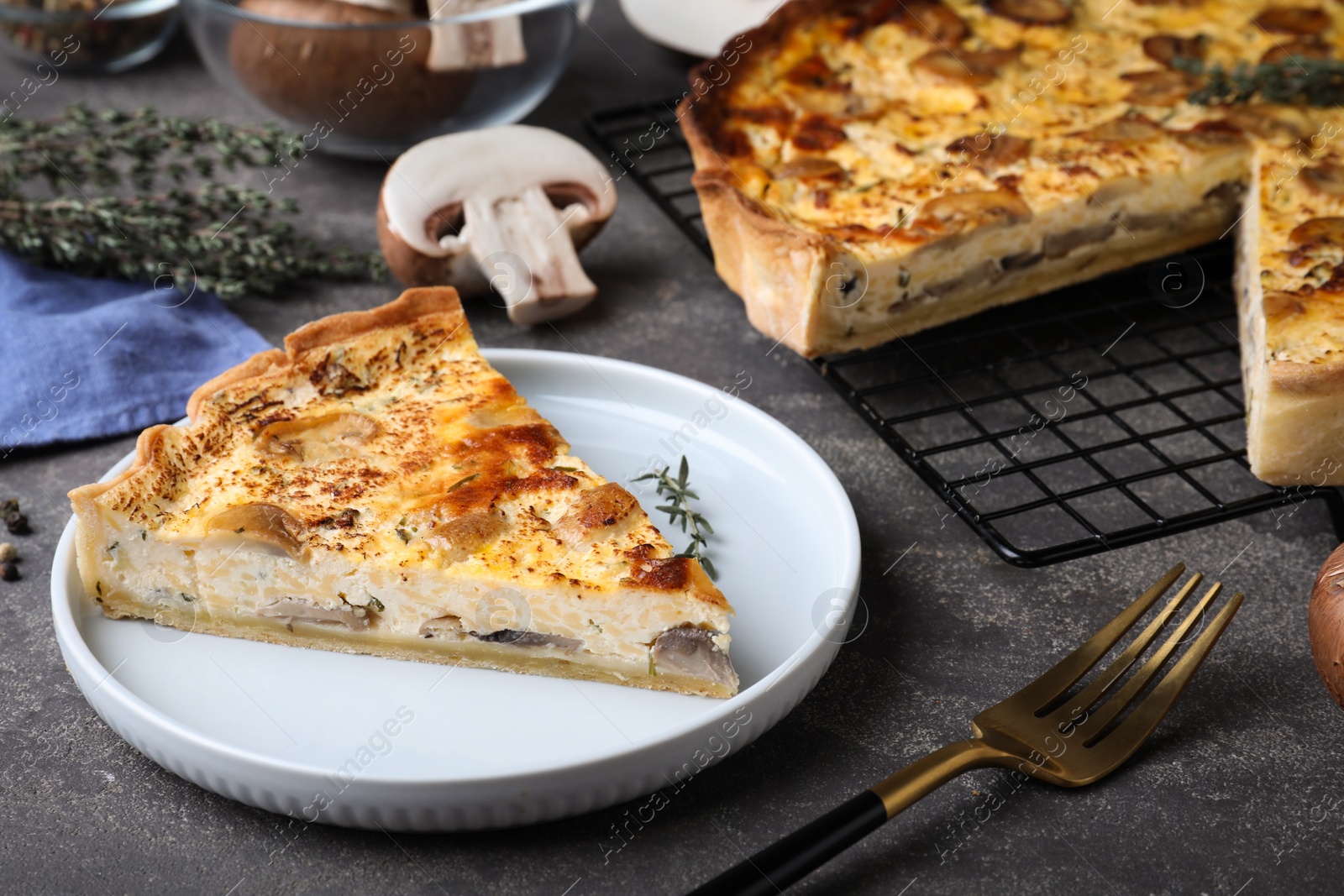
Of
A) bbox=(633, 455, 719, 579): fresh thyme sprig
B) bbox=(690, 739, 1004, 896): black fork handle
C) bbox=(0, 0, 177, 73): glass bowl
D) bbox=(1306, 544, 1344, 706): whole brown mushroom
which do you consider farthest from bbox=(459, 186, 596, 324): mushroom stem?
bbox=(0, 0, 177, 73): glass bowl

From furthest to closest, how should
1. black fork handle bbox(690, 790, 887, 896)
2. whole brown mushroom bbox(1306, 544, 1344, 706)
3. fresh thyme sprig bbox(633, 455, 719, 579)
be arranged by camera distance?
fresh thyme sprig bbox(633, 455, 719, 579) < whole brown mushroom bbox(1306, 544, 1344, 706) < black fork handle bbox(690, 790, 887, 896)

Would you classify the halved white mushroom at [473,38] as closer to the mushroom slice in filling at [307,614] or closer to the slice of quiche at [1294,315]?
the mushroom slice in filling at [307,614]

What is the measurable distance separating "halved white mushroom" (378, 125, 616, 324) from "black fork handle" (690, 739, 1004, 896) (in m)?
1.75

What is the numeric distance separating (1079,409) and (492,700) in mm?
1615

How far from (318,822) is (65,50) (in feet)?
11.8

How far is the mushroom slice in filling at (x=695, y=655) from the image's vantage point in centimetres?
212

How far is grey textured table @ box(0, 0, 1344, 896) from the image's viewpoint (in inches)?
73.2

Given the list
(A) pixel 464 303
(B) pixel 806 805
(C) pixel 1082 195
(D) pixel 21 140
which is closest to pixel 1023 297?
(C) pixel 1082 195

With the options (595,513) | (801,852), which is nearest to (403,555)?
(595,513)

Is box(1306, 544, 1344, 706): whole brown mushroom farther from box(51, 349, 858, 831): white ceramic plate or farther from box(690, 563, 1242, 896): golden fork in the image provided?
box(51, 349, 858, 831): white ceramic plate

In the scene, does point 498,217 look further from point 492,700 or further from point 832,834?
point 832,834

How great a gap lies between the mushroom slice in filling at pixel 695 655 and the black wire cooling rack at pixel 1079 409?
571 mm

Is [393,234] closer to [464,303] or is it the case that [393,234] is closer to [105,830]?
[464,303]

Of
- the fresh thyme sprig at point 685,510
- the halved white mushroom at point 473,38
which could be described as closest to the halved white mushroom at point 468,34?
the halved white mushroom at point 473,38
